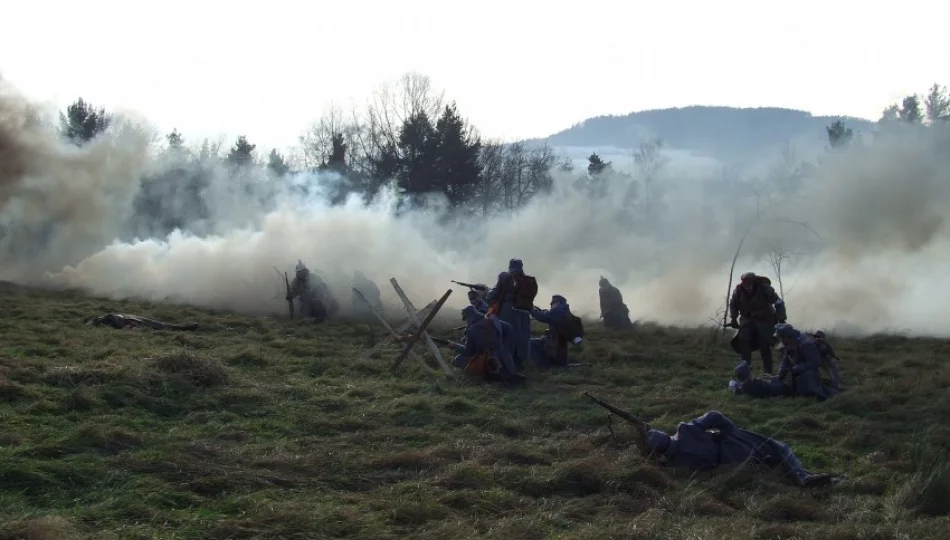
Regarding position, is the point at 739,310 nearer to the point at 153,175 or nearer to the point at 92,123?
the point at 153,175

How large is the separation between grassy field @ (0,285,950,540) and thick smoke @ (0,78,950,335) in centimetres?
980

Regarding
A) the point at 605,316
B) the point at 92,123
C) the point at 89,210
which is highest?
the point at 92,123

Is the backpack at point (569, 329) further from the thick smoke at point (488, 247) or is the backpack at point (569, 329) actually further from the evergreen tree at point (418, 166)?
the evergreen tree at point (418, 166)

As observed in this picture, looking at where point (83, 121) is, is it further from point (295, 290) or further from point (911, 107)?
point (911, 107)

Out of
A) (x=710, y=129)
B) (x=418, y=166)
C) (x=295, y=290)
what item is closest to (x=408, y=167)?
(x=418, y=166)

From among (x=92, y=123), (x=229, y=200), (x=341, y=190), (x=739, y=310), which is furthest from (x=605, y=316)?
(x=92, y=123)

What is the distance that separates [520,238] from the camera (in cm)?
3225

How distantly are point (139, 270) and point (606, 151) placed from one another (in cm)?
11965

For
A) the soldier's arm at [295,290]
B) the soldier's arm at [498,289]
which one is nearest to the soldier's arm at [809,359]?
the soldier's arm at [498,289]

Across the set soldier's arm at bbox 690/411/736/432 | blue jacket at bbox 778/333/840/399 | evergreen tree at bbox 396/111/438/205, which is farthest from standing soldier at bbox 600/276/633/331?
evergreen tree at bbox 396/111/438/205

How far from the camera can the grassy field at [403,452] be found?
240 inches

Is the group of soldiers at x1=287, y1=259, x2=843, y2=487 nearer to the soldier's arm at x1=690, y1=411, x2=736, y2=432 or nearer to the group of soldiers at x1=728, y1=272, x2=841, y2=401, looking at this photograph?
the group of soldiers at x1=728, y1=272, x2=841, y2=401

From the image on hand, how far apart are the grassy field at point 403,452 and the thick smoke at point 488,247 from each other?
386 inches

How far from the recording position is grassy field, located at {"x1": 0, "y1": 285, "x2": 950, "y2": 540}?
610cm
